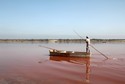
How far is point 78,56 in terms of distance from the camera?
18.7 metres

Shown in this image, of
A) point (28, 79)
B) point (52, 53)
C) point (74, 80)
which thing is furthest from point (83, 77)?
point (52, 53)

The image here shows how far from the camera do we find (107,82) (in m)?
9.52

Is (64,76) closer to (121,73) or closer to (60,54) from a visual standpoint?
(121,73)

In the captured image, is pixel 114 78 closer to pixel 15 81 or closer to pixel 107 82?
Result: pixel 107 82

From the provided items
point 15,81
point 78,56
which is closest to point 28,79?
point 15,81

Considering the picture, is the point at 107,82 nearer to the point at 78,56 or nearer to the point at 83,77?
the point at 83,77

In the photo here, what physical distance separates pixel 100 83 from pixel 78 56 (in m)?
9.39

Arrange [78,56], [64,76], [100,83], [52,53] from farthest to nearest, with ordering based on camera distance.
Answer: [52,53]
[78,56]
[64,76]
[100,83]

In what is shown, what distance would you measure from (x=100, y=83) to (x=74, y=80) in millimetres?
1263

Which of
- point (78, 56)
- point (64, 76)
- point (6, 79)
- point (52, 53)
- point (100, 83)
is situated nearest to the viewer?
point (100, 83)

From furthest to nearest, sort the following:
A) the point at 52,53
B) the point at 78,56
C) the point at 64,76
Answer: the point at 52,53 → the point at 78,56 → the point at 64,76

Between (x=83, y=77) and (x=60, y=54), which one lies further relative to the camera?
(x=60, y=54)

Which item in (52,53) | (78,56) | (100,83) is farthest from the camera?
(52,53)

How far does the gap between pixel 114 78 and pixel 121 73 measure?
4.31 feet
